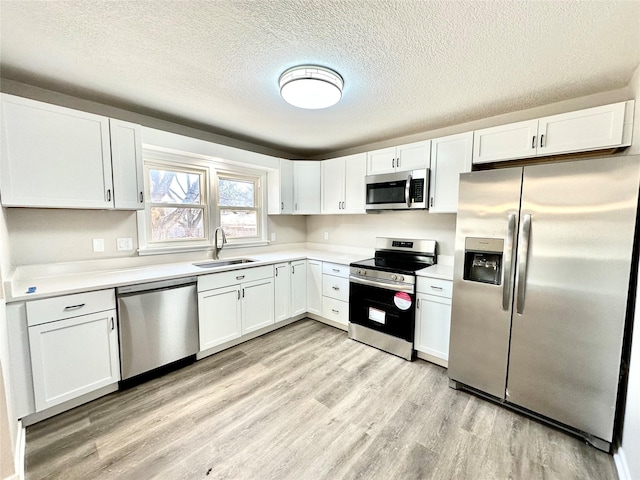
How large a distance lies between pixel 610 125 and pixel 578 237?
3.03 ft

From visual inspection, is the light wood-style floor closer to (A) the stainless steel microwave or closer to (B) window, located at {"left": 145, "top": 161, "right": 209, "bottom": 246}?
(B) window, located at {"left": 145, "top": 161, "right": 209, "bottom": 246}

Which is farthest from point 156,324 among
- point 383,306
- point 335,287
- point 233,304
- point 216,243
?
point 383,306

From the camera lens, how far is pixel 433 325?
250 cm

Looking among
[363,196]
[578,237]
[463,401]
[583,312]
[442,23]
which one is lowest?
[463,401]

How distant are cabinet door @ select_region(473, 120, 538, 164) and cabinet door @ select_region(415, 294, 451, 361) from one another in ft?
4.46

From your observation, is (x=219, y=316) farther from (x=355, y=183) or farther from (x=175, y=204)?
(x=355, y=183)

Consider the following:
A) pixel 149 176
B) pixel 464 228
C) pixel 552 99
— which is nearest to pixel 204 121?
Answer: pixel 149 176

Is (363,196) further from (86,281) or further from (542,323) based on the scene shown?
(86,281)

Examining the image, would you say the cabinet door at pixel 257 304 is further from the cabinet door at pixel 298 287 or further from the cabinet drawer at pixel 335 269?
the cabinet drawer at pixel 335 269

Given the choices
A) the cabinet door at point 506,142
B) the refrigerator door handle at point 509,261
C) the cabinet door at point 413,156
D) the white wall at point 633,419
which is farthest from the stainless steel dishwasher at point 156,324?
the white wall at point 633,419

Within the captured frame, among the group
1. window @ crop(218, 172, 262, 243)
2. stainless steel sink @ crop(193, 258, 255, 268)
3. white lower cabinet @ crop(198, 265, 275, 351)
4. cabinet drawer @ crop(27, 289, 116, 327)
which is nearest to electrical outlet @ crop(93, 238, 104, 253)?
→ cabinet drawer @ crop(27, 289, 116, 327)

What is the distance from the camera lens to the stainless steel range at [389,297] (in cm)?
262

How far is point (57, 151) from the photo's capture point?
1916 millimetres

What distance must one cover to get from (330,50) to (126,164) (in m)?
1.91
